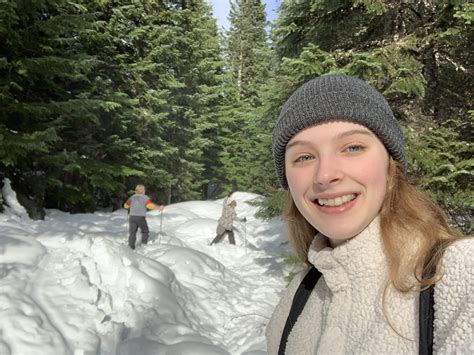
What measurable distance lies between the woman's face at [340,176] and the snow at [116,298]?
4.17m

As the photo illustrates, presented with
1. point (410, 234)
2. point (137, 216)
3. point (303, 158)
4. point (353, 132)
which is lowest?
point (137, 216)

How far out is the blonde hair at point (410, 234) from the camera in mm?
1184

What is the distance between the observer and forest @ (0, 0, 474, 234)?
6.18 m

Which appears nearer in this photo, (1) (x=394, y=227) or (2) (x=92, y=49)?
(1) (x=394, y=227)

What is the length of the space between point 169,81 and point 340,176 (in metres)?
19.4

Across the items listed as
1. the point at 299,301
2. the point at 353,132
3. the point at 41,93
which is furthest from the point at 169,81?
the point at 353,132

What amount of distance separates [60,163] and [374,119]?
1208 cm

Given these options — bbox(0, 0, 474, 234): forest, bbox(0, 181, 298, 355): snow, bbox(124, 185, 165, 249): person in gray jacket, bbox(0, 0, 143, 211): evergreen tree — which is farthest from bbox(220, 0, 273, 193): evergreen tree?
bbox(0, 181, 298, 355): snow

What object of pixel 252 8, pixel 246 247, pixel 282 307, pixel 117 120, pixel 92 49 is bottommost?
pixel 246 247

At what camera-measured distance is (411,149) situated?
5.69 meters

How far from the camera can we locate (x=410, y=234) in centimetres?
133

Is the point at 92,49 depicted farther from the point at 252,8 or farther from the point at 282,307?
the point at 252,8

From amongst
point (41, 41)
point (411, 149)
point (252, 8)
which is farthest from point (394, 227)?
point (252, 8)

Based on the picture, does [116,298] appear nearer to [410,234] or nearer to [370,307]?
[370,307]
